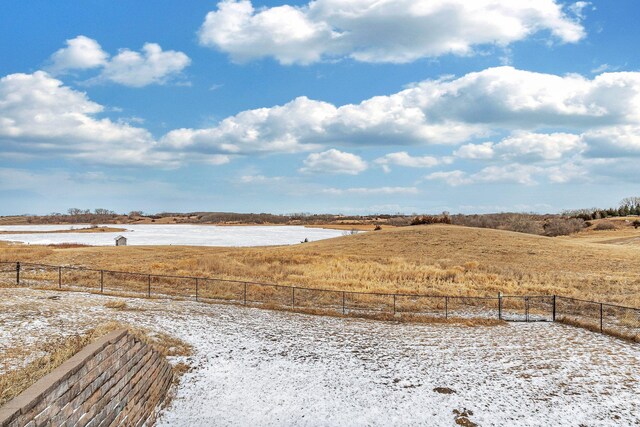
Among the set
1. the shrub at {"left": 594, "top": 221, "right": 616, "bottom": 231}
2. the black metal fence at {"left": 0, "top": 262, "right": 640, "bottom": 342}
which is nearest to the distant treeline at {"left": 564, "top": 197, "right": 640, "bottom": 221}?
the shrub at {"left": 594, "top": 221, "right": 616, "bottom": 231}

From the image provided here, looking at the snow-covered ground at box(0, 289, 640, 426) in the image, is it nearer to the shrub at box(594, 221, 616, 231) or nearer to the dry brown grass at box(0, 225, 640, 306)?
the dry brown grass at box(0, 225, 640, 306)

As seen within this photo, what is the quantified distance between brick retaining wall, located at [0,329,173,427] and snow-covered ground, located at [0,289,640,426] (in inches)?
37.4

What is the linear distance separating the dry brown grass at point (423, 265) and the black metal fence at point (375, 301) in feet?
9.72

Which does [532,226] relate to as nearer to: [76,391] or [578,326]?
[578,326]

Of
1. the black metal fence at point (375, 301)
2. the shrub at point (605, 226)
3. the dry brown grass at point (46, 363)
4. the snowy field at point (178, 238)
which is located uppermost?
the shrub at point (605, 226)

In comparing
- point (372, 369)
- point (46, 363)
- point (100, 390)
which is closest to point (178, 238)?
point (372, 369)

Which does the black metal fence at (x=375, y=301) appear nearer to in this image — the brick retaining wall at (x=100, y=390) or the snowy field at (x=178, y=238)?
the brick retaining wall at (x=100, y=390)

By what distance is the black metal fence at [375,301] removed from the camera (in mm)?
26391

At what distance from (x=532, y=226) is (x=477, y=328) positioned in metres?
103

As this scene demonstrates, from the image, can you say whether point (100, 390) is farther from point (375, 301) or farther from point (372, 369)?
point (375, 301)

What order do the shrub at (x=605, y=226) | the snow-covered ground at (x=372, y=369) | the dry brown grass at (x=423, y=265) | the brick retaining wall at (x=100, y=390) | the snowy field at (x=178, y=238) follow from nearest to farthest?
1. the brick retaining wall at (x=100, y=390)
2. the snow-covered ground at (x=372, y=369)
3. the dry brown grass at (x=423, y=265)
4. the snowy field at (x=178, y=238)
5. the shrub at (x=605, y=226)

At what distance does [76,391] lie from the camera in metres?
8.51

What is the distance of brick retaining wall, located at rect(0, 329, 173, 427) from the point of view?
7355mm

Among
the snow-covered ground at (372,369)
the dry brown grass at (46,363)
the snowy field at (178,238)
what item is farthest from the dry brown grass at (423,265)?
the snowy field at (178,238)
